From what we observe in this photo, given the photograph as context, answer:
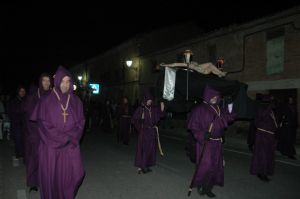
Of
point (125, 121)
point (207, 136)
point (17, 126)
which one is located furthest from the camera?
point (125, 121)

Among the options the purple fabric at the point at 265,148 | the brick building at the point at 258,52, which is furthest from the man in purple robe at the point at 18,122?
the purple fabric at the point at 265,148

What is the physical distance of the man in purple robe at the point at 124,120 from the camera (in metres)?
14.0

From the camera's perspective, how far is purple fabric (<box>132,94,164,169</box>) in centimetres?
862

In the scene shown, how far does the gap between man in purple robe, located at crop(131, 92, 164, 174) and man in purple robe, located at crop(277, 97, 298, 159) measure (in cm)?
475

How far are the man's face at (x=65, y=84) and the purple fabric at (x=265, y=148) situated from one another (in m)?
4.70

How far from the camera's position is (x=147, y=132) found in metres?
8.81

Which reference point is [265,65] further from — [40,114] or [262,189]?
[40,114]

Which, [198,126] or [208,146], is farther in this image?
[198,126]

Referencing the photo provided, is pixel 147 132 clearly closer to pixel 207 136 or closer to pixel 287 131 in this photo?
pixel 207 136

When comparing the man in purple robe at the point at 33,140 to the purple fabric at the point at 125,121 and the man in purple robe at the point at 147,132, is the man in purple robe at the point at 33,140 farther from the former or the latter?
the purple fabric at the point at 125,121

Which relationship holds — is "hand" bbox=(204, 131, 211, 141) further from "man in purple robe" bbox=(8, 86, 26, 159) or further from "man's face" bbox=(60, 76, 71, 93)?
"man in purple robe" bbox=(8, 86, 26, 159)

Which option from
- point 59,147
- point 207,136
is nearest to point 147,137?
point 207,136

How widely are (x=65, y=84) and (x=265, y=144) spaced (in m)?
4.88

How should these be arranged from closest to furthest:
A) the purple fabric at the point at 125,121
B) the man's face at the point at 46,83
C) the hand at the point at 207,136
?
the hand at the point at 207,136
the man's face at the point at 46,83
the purple fabric at the point at 125,121
